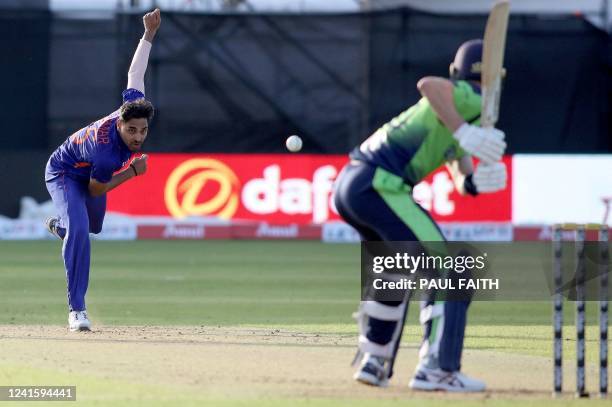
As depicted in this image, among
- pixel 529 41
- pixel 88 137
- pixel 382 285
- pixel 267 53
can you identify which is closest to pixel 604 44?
pixel 529 41

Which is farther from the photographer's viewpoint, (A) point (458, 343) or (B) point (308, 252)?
(B) point (308, 252)

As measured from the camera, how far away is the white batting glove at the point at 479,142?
6.84 metres

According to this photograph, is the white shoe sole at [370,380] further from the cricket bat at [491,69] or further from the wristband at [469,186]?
the cricket bat at [491,69]

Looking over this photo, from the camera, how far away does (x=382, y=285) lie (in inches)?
284

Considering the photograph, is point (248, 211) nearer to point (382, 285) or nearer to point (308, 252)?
point (308, 252)

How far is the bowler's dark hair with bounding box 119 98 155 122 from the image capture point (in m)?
9.29

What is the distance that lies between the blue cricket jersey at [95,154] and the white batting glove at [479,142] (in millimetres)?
3273

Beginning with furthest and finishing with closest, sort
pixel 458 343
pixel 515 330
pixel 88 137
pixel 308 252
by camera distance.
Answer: pixel 308 252 → pixel 515 330 → pixel 88 137 → pixel 458 343

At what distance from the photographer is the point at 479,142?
684cm

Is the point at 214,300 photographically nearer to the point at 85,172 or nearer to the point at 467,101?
the point at 85,172

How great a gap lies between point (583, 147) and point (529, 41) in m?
1.82

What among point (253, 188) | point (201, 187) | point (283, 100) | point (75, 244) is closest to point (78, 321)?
point (75, 244)

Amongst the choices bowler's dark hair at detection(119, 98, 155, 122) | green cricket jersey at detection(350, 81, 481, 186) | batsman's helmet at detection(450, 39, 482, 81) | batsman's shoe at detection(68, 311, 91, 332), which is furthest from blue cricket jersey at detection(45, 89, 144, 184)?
batsman's helmet at detection(450, 39, 482, 81)

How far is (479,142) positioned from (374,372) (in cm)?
134
